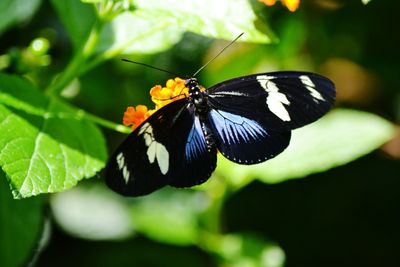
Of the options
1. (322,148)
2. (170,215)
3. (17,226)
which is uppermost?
(322,148)

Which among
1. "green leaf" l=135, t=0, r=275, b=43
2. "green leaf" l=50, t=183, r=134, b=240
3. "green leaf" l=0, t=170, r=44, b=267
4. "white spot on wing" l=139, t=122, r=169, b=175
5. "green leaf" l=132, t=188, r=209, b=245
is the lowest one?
"green leaf" l=50, t=183, r=134, b=240

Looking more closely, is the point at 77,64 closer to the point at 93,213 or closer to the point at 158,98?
the point at 158,98

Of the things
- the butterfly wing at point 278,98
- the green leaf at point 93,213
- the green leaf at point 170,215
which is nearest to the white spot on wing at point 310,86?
the butterfly wing at point 278,98

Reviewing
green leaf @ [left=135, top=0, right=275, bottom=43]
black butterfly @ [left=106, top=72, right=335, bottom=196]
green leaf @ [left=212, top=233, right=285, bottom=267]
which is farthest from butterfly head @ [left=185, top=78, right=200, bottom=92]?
green leaf @ [left=212, top=233, right=285, bottom=267]

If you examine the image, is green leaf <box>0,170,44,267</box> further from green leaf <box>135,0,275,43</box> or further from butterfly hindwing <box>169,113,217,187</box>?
green leaf <box>135,0,275,43</box>

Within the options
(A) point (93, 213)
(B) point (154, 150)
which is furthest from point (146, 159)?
(A) point (93, 213)

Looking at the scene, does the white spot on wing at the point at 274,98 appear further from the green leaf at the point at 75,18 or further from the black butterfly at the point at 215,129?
the green leaf at the point at 75,18
